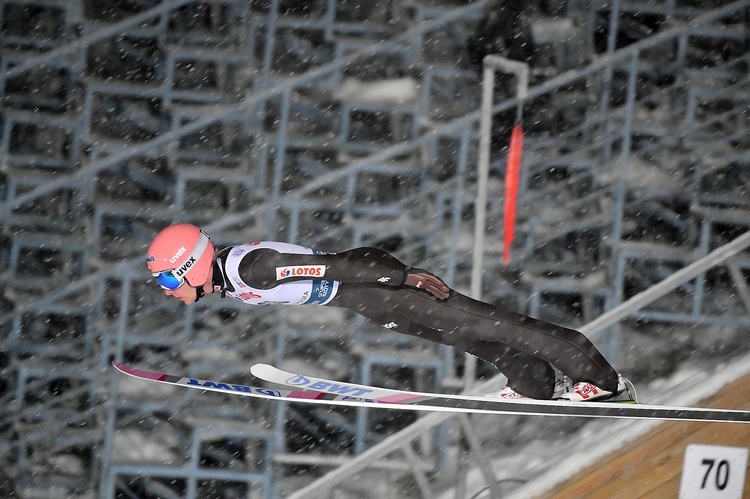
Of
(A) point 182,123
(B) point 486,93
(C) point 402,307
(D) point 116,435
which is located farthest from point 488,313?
(A) point 182,123

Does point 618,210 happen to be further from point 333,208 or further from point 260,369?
point 260,369

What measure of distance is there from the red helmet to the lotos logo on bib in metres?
0.38

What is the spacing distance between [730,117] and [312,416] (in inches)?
146

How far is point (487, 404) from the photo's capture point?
4641 millimetres

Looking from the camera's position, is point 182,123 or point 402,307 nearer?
point 402,307

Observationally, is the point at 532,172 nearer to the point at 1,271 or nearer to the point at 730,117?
the point at 730,117

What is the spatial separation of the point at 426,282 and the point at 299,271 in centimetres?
55

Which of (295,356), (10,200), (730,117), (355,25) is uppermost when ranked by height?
(355,25)

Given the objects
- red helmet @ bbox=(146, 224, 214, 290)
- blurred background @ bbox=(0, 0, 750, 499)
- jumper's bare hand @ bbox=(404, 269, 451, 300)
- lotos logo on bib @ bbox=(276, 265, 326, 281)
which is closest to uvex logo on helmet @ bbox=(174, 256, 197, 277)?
red helmet @ bbox=(146, 224, 214, 290)

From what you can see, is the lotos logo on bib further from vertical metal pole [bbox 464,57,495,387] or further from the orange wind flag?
the orange wind flag

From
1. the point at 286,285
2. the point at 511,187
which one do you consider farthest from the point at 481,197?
the point at 286,285

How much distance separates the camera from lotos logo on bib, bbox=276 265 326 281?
4.16 meters

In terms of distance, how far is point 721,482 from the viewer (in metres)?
5.67

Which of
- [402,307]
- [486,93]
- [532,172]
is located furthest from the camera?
[532,172]
